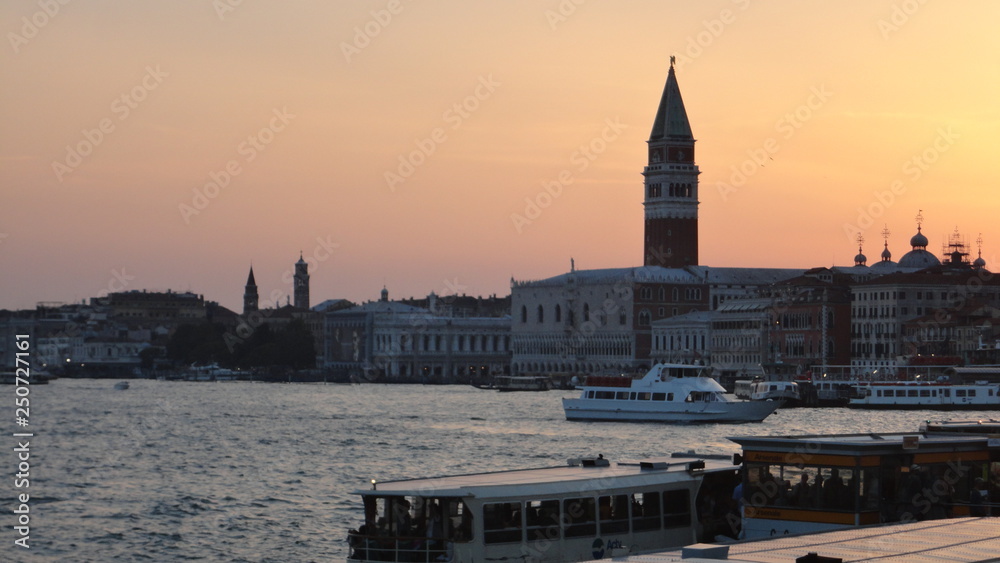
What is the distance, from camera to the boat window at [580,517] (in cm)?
1662

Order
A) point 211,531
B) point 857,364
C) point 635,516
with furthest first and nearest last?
point 857,364, point 211,531, point 635,516

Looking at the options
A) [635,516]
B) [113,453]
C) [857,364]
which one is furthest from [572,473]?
[857,364]

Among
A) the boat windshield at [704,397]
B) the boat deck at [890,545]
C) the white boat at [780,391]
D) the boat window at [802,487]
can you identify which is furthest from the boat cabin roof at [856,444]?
the white boat at [780,391]

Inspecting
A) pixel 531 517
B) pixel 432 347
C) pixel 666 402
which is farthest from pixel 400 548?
pixel 432 347

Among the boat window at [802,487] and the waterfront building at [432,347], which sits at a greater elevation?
the waterfront building at [432,347]

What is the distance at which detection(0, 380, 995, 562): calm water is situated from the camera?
25.5m

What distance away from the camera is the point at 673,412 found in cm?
5841

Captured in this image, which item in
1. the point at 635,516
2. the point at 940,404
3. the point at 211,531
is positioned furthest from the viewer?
the point at 940,404

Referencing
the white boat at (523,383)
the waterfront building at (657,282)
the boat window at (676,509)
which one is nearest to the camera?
the boat window at (676,509)

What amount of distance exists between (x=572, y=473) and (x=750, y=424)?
139 ft

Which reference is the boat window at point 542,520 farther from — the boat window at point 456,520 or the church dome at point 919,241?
the church dome at point 919,241

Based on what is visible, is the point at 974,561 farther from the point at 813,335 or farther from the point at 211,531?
the point at 813,335

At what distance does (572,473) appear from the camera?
57.8 feet

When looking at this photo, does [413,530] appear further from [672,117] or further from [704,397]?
[672,117]
